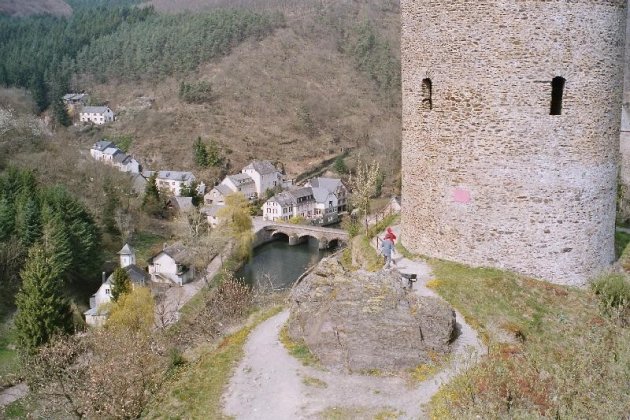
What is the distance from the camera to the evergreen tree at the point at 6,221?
37438mm

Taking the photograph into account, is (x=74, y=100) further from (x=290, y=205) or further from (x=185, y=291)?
(x=185, y=291)

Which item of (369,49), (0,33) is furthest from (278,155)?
(0,33)

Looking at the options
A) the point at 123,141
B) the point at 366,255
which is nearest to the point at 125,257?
the point at 366,255

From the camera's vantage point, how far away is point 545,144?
1164cm

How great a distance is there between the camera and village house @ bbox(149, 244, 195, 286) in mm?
46125

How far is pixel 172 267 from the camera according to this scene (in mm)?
46625

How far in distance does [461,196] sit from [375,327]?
3.95 metres

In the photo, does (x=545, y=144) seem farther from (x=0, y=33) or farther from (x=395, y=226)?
(x=0, y=33)

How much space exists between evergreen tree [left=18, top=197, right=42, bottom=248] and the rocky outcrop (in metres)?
31.8

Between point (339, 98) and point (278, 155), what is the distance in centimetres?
2376

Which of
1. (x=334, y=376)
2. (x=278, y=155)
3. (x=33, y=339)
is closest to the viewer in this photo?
(x=334, y=376)

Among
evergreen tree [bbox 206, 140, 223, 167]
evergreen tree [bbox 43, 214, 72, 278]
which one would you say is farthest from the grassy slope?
evergreen tree [bbox 43, 214, 72, 278]

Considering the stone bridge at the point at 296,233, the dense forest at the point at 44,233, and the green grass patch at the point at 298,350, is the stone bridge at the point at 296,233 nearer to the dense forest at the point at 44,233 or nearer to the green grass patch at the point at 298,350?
the dense forest at the point at 44,233

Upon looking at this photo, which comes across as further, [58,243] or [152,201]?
[152,201]
